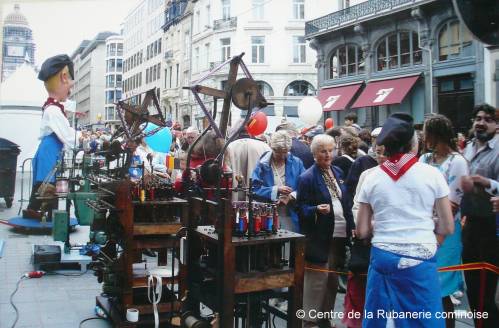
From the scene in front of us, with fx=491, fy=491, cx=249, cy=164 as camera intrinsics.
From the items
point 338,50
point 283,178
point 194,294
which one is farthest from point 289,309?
point 338,50

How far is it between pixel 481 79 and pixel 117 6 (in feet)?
38.0

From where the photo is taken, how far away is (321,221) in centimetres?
354

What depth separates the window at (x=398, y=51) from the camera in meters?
15.1

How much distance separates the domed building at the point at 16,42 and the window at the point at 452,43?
12.1 metres

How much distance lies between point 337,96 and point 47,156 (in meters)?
13.2

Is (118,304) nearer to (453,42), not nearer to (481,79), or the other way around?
(481,79)

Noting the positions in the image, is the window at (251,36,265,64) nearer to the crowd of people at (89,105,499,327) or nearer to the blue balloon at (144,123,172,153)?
the blue balloon at (144,123,172,153)

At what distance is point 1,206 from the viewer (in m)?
8.34

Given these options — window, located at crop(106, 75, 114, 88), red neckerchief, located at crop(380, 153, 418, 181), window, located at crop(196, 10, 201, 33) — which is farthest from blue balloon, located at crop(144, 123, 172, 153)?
Result: red neckerchief, located at crop(380, 153, 418, 181)

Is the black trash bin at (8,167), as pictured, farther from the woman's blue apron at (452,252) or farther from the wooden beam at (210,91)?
the woman's blue apron at (452,252)

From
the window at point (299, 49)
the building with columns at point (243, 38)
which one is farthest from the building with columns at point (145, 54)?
the window at point (299, 49)

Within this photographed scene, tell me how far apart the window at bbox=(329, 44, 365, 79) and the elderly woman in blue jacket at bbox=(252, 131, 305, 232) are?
549 inches

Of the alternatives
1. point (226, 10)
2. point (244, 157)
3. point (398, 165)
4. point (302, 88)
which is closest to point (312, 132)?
point (244, 157)

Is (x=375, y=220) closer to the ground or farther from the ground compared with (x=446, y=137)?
closer to the ground
